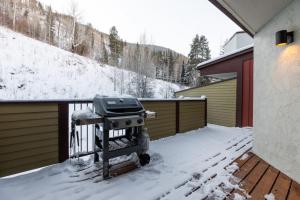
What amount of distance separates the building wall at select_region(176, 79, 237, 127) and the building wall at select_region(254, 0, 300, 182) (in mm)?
3354

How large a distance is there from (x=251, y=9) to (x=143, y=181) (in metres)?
2.76

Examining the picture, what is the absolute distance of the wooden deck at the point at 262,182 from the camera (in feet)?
6.93

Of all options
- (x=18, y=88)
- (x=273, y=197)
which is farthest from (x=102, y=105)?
(x=18, y=88)

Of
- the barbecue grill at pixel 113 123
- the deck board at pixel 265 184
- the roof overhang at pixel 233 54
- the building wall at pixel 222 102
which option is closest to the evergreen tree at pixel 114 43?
the roof overhang at pixel 233 54

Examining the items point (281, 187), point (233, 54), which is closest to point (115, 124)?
point (281, 187)

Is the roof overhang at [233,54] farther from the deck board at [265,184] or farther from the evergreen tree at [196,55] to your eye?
the evergreen tree at [196,55]

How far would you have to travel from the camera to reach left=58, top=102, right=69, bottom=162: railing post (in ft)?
9.36

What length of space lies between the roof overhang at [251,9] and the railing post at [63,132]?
2549mm

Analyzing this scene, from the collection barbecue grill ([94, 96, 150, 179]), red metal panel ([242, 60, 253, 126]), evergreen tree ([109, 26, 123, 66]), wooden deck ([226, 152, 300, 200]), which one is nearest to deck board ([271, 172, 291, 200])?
wooden deck ([226, 152, 300, 200])

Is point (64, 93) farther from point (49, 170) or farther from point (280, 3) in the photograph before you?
point (280, 3)

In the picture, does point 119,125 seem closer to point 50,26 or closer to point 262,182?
point 262,182

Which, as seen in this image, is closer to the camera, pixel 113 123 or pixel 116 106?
pixel 113 123

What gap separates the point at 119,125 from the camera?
→ 2.46 meters

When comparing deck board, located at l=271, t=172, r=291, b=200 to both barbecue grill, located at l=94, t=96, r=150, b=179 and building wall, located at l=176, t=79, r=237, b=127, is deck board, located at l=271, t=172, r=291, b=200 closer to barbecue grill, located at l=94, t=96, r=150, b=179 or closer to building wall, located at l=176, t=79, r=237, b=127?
barbecue grill, located at l=94, t=96, r=150, b=179
